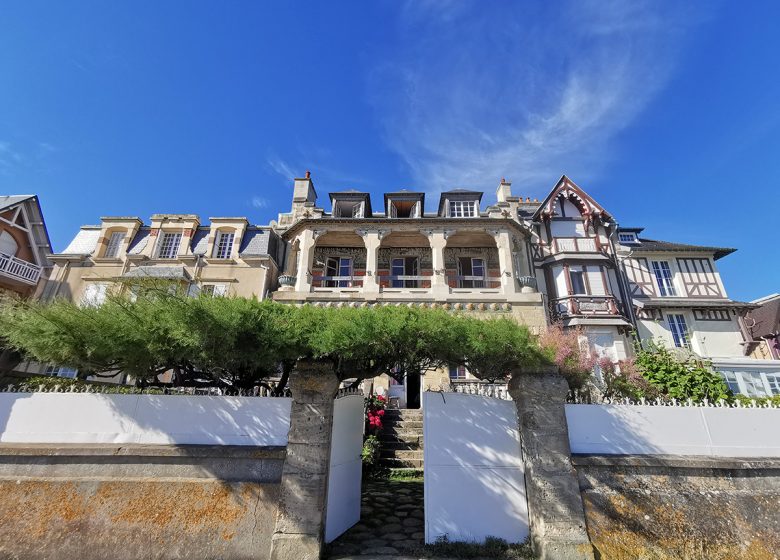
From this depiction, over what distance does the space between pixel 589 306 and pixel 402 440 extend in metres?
9.71

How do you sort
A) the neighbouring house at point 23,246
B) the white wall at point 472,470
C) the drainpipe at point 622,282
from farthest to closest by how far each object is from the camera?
the drainpipe at point 622,282
the neighbouring house at point 23,246
the white wall at point 472,470

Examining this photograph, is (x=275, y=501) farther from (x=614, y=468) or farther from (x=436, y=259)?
(x=436, y=259)

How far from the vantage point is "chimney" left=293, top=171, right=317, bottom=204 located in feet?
55.7

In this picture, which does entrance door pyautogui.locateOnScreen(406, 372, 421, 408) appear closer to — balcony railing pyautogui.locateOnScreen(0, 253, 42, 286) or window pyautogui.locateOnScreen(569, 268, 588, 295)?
window pyautogui.locateOnScreen(569, 268, 588, 295)

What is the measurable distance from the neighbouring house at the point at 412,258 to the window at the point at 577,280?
5.31ft

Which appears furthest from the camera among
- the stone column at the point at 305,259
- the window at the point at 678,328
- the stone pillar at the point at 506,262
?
the window at the point at 678,328

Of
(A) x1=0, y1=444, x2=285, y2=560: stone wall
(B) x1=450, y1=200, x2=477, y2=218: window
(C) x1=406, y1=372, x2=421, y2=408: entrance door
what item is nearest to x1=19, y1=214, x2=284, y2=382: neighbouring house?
(C) x1=406, y1=372, x2=421, y2=408: entrance door

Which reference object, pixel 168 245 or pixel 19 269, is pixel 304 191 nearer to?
pixel 168 245

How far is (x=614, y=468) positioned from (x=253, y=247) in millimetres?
15072

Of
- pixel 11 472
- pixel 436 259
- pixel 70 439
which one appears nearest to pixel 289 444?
pixel 70 439

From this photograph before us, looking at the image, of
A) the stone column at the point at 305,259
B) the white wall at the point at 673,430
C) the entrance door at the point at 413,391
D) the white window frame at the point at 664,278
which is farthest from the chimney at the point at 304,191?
the white window frame at the point at 664,278

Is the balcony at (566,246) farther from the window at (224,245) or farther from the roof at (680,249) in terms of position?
the window at (224,245)

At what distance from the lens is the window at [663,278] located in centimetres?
1551

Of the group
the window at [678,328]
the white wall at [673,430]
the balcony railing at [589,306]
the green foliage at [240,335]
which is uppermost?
the balcony railing at [589,306]
